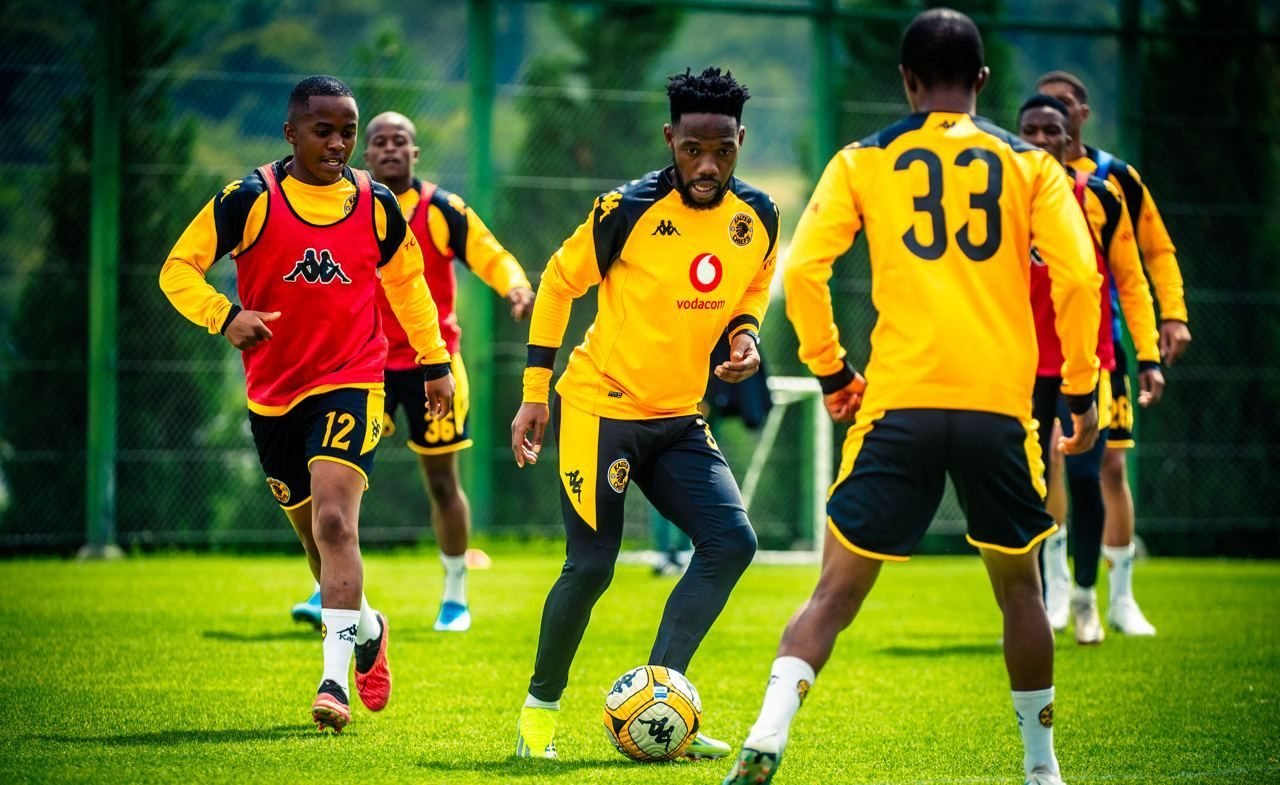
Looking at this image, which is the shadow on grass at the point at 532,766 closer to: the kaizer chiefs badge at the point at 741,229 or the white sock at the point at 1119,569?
the kaizer chiefs badge at the point at 741,229

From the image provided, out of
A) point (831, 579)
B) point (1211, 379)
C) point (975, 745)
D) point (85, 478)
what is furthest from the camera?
point (1211, 379)

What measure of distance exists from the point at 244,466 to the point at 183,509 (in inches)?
25.0

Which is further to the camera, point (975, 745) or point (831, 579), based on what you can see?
point (975, 745)

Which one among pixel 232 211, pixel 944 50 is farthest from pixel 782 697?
pixel 232 211

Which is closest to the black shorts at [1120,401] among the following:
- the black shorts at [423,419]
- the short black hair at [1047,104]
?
the short black hair at [1047,104]

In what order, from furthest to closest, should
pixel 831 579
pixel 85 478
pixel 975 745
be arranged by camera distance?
pixel 85 478, pixel 975 745, pixel 831 579

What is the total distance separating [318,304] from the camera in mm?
6504

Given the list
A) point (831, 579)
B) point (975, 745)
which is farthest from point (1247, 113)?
point (831, 579)

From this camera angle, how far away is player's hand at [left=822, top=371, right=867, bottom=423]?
493 cm

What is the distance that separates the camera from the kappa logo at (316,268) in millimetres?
6457

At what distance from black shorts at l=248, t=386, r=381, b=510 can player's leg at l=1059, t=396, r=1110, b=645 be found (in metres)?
4.05

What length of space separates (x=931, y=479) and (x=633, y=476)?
1.47 m

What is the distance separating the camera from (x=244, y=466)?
49.1 ft

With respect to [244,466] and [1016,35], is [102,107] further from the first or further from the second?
[1016,35]
